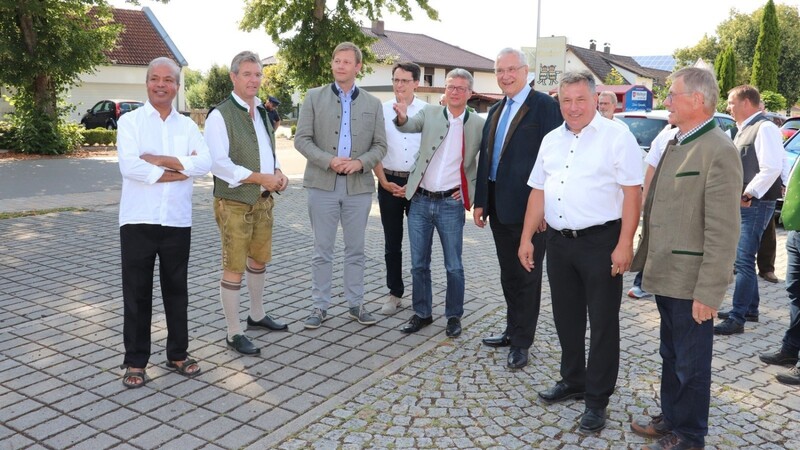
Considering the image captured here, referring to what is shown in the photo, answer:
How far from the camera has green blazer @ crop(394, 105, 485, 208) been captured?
5.24 meters

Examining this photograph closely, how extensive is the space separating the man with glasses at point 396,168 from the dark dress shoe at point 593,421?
249 centimetres

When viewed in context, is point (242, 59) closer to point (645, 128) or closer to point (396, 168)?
point (396, 168)

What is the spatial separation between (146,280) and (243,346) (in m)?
0.94

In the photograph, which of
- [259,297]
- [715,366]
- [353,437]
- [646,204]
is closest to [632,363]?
[715,366]

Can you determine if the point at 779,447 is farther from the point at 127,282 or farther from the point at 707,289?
the point at 127,282

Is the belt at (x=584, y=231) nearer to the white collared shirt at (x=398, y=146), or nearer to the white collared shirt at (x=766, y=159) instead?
the white collared shirt at (x=398, y=146)

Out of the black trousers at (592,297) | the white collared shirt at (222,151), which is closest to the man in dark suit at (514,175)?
the black trousers at (592,297)

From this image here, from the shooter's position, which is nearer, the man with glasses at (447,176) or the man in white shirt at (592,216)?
the man in white shirt at (592,216)

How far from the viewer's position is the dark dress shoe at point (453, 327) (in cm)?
537

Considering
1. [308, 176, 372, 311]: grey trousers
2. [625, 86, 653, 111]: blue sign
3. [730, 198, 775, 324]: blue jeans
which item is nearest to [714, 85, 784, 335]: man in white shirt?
[730, 198, 775, 324]: blue jeans

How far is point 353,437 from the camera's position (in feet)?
12.1

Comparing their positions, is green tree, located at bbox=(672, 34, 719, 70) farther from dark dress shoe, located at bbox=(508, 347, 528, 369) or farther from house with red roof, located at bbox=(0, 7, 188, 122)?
dark dress shoe, located at bbox=(508, 347, 528, 369)

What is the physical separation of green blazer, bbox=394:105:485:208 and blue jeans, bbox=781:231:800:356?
2410 millimetres

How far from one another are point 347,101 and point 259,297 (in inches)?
70.8
